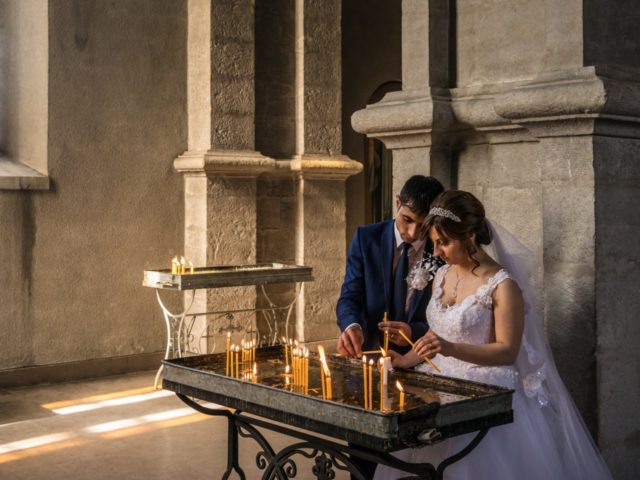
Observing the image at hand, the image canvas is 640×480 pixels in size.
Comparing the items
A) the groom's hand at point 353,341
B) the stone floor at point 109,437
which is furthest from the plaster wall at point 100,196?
the groom's hand at point 353,341

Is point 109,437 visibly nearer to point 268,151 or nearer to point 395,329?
point 395,329

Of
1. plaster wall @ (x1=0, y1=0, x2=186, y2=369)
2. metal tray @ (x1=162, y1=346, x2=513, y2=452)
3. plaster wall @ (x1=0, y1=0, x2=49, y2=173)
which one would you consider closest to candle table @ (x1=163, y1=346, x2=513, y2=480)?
metal tray @ (x1=162, y1=346, x2=513, y2=452)

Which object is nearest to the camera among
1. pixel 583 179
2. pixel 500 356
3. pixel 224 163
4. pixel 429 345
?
pixel 429 345

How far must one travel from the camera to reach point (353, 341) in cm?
371

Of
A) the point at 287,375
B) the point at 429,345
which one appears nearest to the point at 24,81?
the point at 287,375

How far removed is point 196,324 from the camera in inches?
335

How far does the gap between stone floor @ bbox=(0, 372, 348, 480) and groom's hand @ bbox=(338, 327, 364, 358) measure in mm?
1551

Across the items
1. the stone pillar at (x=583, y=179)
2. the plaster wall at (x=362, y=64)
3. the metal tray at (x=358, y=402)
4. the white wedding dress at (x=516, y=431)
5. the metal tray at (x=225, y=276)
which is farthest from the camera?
the plaster wall at (x=362, y=64)

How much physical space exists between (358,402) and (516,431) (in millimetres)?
650

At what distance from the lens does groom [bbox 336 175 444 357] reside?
3.72m

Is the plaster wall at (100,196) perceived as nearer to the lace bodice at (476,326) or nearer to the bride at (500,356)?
the bride at (500,356)

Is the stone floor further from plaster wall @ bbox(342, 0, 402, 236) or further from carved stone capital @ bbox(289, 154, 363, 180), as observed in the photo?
plaster wall @ bbox(342, 0, 402, 236)

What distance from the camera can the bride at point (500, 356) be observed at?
3.16 meters

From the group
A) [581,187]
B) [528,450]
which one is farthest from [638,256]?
[528,450]
